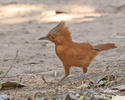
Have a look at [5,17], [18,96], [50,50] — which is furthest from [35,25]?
[18,96]

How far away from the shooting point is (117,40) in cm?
877

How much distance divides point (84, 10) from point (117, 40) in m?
3.34

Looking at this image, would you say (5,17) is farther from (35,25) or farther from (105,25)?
(105,25)

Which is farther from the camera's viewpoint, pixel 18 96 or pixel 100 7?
pixel 100 7

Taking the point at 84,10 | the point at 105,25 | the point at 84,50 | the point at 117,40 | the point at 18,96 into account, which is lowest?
the point at 18,96

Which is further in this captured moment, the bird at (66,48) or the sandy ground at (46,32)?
the sandy ground at (46,32)

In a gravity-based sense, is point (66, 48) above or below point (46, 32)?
below

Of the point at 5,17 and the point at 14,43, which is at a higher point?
the point at 5,17

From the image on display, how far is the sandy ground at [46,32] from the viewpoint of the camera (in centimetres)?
649

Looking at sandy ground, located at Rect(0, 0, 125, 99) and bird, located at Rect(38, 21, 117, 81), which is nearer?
bird, located at Rect(38, 21, 117, 81)

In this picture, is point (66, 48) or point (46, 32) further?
point (46, 32)

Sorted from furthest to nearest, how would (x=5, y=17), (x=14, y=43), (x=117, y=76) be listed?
1. (x=5, y=17)
2. (x=14, y=43)
3. (x=117, y=76)

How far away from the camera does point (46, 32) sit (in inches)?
392

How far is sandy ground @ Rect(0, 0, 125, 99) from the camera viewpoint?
6.49 metres
